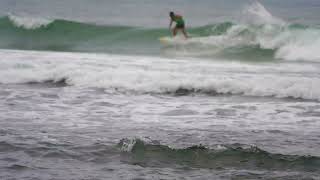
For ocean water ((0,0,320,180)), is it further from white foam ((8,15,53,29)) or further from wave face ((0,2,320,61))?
white foam ((8,15,53,29))

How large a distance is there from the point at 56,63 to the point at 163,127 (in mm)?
8171

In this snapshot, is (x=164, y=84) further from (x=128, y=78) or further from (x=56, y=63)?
(x=56, y=63)

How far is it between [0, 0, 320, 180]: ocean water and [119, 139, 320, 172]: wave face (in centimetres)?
1

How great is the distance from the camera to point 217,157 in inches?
290

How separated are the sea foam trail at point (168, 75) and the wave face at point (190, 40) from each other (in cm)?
354

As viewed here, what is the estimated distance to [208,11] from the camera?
38.3m

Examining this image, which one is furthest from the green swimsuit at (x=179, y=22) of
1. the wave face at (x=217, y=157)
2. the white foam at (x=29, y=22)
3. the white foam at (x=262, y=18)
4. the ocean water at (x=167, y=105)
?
the wave face at (x=217, y=157)

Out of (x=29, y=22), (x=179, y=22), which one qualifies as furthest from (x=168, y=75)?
(x=29, y=22)

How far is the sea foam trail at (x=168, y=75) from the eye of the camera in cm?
1330

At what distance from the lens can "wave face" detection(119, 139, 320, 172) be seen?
7.08 metres

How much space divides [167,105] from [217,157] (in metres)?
4.08

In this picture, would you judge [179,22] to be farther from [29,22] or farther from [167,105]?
[167,105]

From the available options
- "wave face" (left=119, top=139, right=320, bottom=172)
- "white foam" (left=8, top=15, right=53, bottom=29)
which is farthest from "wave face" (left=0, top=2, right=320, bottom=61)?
"wave face" (left=119, top=139, right=320, bottom=172)

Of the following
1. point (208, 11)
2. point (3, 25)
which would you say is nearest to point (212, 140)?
point (3, 25)
